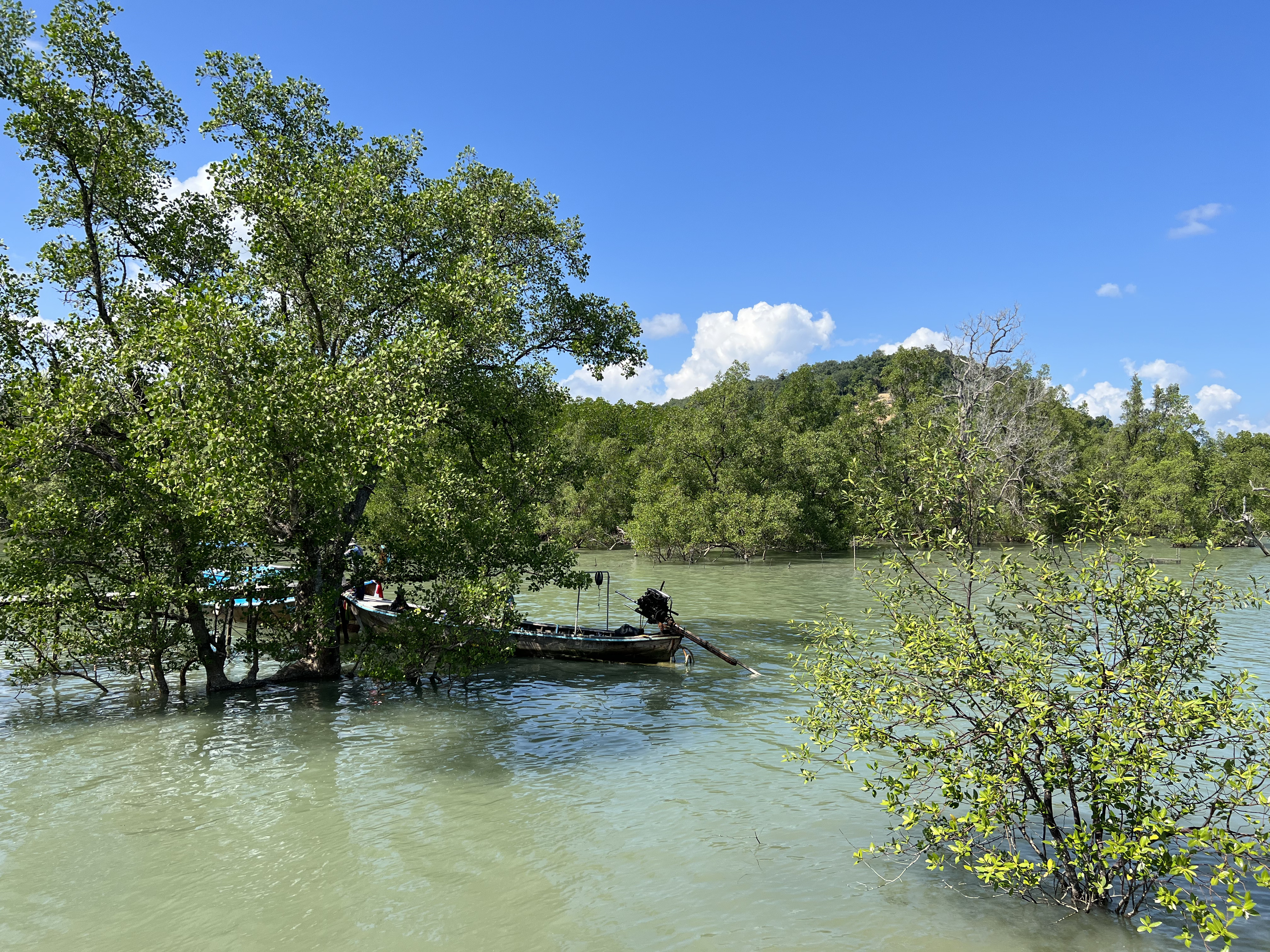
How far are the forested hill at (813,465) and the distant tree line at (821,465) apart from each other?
14 cm

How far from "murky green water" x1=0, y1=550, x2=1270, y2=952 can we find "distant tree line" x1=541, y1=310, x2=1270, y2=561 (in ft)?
82.4

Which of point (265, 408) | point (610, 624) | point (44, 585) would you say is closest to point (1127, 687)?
point (265, 408)

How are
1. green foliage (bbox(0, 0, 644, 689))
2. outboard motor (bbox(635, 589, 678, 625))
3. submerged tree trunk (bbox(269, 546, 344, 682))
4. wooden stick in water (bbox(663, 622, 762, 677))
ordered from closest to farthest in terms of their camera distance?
green foliage (bbox(0, 0, 644, 689)) → submerged tree trunk (bbox(269, 546, 344, 682)) → wooden stick in water (bbox(663, 622, 762, 677)) → outboard motor (bbox(635, 589, 678, 625))

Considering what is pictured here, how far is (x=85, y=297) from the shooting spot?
16531mm

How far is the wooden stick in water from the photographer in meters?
19.8

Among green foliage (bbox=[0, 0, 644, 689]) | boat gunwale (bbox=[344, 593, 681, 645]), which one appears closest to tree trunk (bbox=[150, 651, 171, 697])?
green foliage (bbox=[0, 0, 644, 689])

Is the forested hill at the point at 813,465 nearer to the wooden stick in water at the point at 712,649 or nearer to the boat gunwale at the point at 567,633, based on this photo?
the boat gunwale at the point at 567,633

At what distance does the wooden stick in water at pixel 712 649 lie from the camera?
19.8 m

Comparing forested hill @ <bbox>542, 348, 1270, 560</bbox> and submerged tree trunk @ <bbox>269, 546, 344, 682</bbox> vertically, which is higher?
forested hill @ <bbox>542, 348, 1270, 560</bbox>

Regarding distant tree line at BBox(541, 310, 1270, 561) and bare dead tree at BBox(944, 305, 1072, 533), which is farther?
distant tree line at BBox(541, 310, 1270, 561)

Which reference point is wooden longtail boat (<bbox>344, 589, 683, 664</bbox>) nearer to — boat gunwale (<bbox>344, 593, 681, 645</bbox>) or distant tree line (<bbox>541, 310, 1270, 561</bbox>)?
boat gunwale (<bbox>344, 593, 681, 645</bbox>)

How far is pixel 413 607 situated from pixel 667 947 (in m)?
11.8

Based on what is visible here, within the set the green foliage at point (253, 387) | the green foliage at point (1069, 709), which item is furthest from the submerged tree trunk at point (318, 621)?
the green foliage at point (1069, 709)

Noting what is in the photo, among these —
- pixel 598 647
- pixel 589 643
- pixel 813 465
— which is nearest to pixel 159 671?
pixel 589 643
